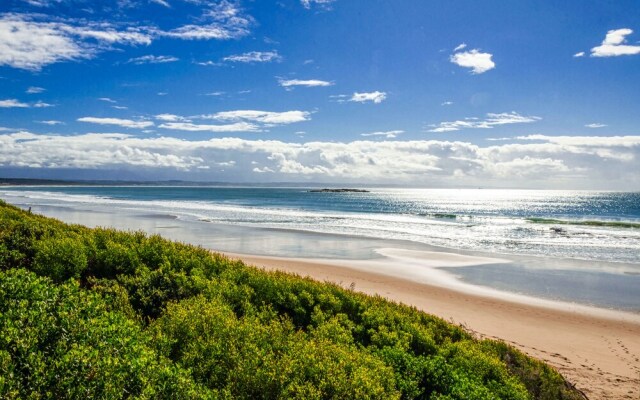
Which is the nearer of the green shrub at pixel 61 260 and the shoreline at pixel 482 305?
the green shrub at pixel 61 260

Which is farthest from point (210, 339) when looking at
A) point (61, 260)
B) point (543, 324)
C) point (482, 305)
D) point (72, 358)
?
point (482, 305)

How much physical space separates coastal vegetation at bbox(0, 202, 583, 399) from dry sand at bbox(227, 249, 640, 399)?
1.75 m

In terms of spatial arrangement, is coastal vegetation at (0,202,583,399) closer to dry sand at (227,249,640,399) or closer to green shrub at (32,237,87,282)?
green shrub at (32,237,87,282)

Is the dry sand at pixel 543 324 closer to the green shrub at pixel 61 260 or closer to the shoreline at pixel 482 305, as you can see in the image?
the shoreline at pixel 482 305

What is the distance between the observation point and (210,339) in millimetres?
4938

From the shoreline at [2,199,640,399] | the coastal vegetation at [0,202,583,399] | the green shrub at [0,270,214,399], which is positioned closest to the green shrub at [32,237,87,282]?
the coastal vegetation at [0,202,583,399]

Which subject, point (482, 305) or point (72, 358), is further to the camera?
point (482, 305)

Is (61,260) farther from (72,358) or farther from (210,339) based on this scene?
(72,358)

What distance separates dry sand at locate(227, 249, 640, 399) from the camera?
1012cm

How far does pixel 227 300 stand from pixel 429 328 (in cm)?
321

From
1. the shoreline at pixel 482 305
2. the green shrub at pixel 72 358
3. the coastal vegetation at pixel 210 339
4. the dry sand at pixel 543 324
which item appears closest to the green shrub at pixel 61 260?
the coastal vegetation at pixel 210 339

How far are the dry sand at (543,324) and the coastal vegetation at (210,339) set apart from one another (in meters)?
1.75

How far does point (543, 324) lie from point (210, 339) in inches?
511

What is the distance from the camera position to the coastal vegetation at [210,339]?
3.61m
